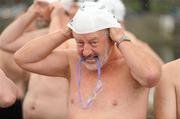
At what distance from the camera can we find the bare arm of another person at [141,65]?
387cm

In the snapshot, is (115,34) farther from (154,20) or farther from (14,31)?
(154,20)

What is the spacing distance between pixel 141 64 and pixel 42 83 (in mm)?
1627

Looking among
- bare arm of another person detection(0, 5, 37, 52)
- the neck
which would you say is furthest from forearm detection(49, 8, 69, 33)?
the neck

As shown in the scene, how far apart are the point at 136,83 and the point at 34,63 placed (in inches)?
26.5

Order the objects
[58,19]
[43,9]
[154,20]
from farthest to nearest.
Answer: [154,20]
[43,9]
[58,19]

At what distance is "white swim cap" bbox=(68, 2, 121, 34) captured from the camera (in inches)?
156

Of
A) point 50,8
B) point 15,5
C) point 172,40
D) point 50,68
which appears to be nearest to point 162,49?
Answer: point 172,40

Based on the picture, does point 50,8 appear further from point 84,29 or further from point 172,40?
point 172,40

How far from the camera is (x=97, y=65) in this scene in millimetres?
4059

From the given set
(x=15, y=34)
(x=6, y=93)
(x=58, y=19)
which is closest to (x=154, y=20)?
(x=15, y=34)

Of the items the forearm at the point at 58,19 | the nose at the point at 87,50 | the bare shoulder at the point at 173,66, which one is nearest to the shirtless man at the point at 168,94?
the bare shoulder at the point at 173,66

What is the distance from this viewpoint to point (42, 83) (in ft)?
17.5

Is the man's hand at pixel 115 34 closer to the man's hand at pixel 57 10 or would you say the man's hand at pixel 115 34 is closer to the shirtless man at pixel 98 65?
the shirtless man at pixel 98 65

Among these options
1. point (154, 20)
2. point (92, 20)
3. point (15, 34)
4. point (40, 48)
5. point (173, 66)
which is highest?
point (92, 20)
